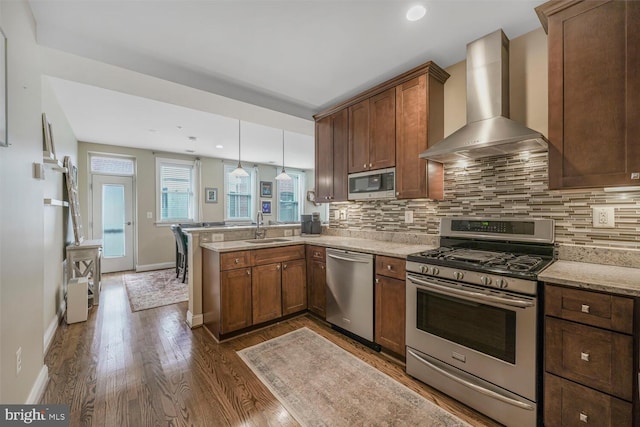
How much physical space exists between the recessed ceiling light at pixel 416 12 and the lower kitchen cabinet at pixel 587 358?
190cm

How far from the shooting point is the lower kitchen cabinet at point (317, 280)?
2.90 m

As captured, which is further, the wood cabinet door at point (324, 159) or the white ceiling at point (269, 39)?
the wood cabinet door at point (324, 159)

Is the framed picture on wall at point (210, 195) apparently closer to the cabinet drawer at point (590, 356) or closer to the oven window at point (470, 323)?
the oven window at point (470, 323)

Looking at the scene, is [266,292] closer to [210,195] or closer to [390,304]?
[390,304]

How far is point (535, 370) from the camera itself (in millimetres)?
1453

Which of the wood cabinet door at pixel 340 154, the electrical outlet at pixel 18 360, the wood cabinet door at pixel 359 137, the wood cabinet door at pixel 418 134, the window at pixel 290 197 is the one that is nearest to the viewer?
the electrical outlet at pixel 18 360

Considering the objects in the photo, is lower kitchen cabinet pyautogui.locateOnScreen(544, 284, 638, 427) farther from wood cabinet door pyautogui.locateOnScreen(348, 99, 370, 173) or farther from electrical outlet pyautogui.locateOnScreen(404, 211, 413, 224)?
wood cabinet door pyautogui.locateOnScreen(348, 99, 370, 173)

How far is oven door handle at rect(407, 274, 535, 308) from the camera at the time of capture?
149 centimetres

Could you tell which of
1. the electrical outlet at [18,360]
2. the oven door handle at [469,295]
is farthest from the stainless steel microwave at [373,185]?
the electrical outlet at [18,360]

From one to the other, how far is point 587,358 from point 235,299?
254 cm

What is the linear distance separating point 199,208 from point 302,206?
11.5 feet

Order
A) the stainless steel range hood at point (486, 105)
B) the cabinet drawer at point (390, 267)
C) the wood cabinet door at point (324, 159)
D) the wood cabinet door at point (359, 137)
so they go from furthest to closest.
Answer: the wood cabinet door at point (324, 159) < the wood cabinet door at point (359, 137) < the cabinet drawer at point (390, 267) < the stainless steel range hood at point (486, 105)

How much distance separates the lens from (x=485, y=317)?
165cm

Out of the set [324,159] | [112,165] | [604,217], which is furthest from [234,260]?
[112,165]
